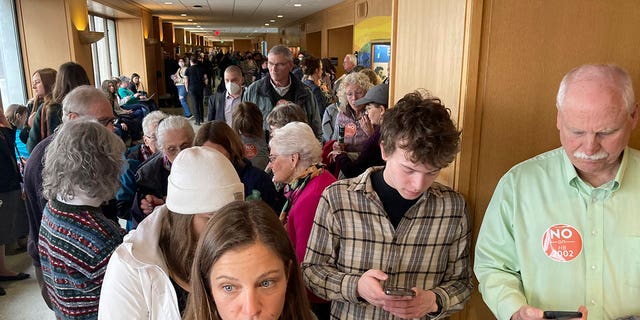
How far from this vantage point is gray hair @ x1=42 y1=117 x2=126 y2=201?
5.33 feet

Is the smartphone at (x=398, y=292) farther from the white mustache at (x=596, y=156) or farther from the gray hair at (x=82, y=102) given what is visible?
the gray hair at (x=82, y=102)

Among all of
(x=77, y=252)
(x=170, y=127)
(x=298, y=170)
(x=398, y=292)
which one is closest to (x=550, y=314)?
(x=398, y=292)

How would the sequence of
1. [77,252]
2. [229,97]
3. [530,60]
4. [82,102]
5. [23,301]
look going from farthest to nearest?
1. [229,97]
2. [23,301]
3. [82,102]
4. [530,60]
5. [77,252]

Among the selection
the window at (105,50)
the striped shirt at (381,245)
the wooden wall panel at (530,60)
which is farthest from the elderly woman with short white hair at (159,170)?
the window at (105,50)

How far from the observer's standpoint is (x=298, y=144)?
6.97 ft

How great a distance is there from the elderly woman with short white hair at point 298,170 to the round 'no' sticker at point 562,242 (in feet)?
3.01

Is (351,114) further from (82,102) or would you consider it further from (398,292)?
(398,292)

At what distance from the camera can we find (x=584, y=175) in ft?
4.46

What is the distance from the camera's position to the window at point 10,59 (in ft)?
21.2

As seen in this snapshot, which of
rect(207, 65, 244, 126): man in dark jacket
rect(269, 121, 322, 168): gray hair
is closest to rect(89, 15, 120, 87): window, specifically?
rect(207, 65, 244, 126): man in dark jacket

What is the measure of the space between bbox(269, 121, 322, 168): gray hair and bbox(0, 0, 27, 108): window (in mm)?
6103

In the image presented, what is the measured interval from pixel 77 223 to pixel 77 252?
10 centimetres

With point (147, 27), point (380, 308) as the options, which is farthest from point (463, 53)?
point (147, 27)

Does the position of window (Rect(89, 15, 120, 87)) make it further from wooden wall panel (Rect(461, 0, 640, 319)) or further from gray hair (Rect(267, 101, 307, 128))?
wooden wall panel (Rect(461, 0, 640, 319))
